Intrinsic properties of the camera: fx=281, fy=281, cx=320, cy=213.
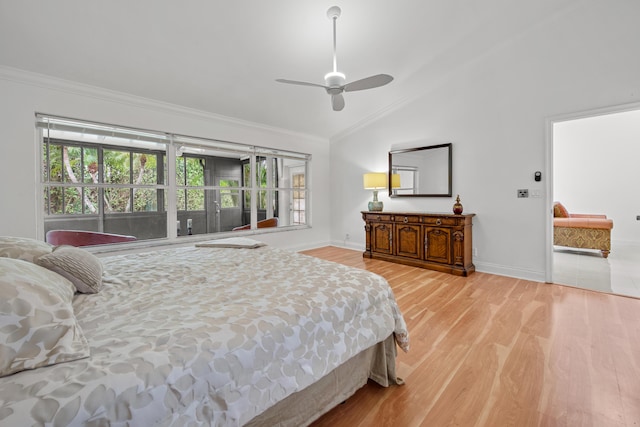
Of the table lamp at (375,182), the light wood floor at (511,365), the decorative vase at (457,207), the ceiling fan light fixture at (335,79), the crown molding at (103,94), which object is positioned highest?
the crown molding at (103,94)

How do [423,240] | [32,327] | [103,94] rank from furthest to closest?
[423,240] < [103,94] < [32,327]

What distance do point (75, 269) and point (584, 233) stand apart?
6762mm

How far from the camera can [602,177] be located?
6113 mm

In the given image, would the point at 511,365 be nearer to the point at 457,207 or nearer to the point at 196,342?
the point at 196,342

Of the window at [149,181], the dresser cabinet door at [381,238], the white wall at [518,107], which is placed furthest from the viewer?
the dresser cabinet door at [381,238]

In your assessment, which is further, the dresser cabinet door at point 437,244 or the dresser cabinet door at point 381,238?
the dresser cabinet door at point 381,238

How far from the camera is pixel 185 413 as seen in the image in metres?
0.86

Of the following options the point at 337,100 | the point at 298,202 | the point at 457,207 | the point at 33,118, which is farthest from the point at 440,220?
A: the point at 33,118

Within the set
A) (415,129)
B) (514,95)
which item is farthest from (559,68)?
(415,129)

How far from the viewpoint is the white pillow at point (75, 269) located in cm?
142

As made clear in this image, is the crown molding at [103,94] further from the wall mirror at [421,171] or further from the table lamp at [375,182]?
the wall mirror at [421,171]

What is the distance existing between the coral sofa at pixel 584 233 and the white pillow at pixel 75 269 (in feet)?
21.7

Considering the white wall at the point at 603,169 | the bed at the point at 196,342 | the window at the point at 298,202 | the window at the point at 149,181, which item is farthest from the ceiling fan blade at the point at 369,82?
the white wall at the point at 603,169

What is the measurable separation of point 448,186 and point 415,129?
111cm
